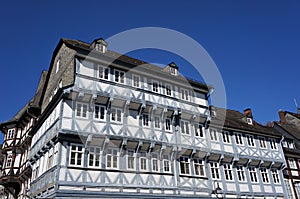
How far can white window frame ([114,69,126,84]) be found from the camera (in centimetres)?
1991

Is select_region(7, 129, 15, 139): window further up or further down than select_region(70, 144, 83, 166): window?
further up

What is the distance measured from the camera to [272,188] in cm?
2498

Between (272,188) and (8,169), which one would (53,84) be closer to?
(8,169)

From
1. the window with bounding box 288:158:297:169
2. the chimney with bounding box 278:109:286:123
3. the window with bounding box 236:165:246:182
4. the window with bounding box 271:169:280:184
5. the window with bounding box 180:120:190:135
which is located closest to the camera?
the window with bounding box 180:120:190:135

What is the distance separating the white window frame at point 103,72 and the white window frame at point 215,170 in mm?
10802

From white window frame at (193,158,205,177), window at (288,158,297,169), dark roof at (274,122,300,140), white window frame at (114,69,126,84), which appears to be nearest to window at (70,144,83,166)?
white window frame at (114,69,126,84)

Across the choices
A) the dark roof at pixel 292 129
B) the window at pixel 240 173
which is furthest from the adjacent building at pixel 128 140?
the dark roof at pixel 292 129

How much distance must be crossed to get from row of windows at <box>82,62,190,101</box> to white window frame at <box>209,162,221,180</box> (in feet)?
18.5

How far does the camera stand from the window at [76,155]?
16.3 meters

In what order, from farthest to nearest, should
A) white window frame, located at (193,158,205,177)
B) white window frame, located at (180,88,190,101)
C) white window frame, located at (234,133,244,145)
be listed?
white window frame, located at (234,133,244,145), white window frame, located at (180,88,190,101), white window frame, located at (193,158,205,177)

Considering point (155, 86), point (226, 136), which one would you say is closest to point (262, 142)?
point (226, 136)

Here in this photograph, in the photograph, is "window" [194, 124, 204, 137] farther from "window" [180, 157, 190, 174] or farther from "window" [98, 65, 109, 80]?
"window" [98, 65, 109, 80]

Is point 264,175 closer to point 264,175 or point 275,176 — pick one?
point 264,175

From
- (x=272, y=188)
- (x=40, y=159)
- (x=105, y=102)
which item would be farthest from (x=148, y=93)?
(x=272, y=188)
